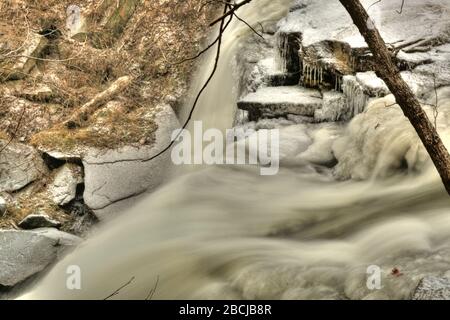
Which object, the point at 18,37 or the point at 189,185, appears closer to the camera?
the point at 189,185

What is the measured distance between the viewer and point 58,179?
6.20m

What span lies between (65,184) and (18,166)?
1.95 ft

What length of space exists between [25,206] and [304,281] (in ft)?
11.3

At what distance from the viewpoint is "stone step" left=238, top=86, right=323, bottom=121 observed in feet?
20.6

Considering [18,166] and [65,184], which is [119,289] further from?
[18,166]

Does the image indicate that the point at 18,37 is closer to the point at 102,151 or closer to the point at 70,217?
the point at 102,151

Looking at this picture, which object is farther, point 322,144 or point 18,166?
point 18,166

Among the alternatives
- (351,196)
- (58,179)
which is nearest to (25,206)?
(58,179)

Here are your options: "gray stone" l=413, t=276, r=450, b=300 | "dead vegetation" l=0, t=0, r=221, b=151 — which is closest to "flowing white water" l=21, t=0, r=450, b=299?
"gray stone" l=413, t=276, r=450, b=300

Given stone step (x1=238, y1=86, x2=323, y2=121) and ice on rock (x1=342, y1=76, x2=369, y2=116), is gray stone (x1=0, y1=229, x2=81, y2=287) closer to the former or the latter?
stone step (x1=238, y1=86, x2=323, y2=121)

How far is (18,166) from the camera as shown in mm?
6270

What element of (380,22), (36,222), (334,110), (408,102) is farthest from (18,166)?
(408,102)

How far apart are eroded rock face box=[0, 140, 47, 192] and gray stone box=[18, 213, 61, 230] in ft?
1.85

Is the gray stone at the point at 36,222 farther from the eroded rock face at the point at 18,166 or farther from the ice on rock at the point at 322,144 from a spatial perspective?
the ice on rock at the point at 322,144
